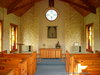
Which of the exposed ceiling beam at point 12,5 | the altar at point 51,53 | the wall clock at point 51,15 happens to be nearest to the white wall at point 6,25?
the exposed ceiling beam at point 12,5

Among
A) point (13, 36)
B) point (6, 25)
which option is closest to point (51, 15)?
point (13, 36)

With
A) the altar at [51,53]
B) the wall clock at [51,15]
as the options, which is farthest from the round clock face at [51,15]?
the altar at [51,53]

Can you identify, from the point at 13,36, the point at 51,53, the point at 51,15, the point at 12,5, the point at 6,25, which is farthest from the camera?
the point at 51,15

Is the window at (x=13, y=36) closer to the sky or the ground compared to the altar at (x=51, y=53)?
closer to the sky

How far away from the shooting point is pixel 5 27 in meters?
7.86

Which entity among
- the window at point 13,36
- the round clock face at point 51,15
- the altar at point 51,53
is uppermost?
the round clock face at point 51,15

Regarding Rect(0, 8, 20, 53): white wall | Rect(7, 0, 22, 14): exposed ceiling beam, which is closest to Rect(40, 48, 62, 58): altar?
Rect(0, 8, 20, 53): white wall

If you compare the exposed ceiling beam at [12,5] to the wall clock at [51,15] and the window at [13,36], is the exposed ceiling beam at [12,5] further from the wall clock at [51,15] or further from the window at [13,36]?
the wall clock at [51,15]

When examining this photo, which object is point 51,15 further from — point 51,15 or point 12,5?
point 12,5

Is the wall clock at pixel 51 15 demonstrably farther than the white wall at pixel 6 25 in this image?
Yes

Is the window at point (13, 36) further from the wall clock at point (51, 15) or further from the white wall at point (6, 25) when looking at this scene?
the wall clock at point (51, 15)

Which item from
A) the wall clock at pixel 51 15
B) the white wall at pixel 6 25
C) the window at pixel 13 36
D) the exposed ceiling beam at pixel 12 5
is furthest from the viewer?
the wall clock at pixel 51 15

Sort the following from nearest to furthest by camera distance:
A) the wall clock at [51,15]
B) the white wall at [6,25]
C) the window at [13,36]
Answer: the white wall at [6,25] → the window at [13,36] → the wall clock at [51,15]

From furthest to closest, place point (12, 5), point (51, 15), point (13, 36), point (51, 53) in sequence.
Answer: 1. point (51, 15)
2. point (13, 36)
3. point (51, 53)
4. point (12, 5)
